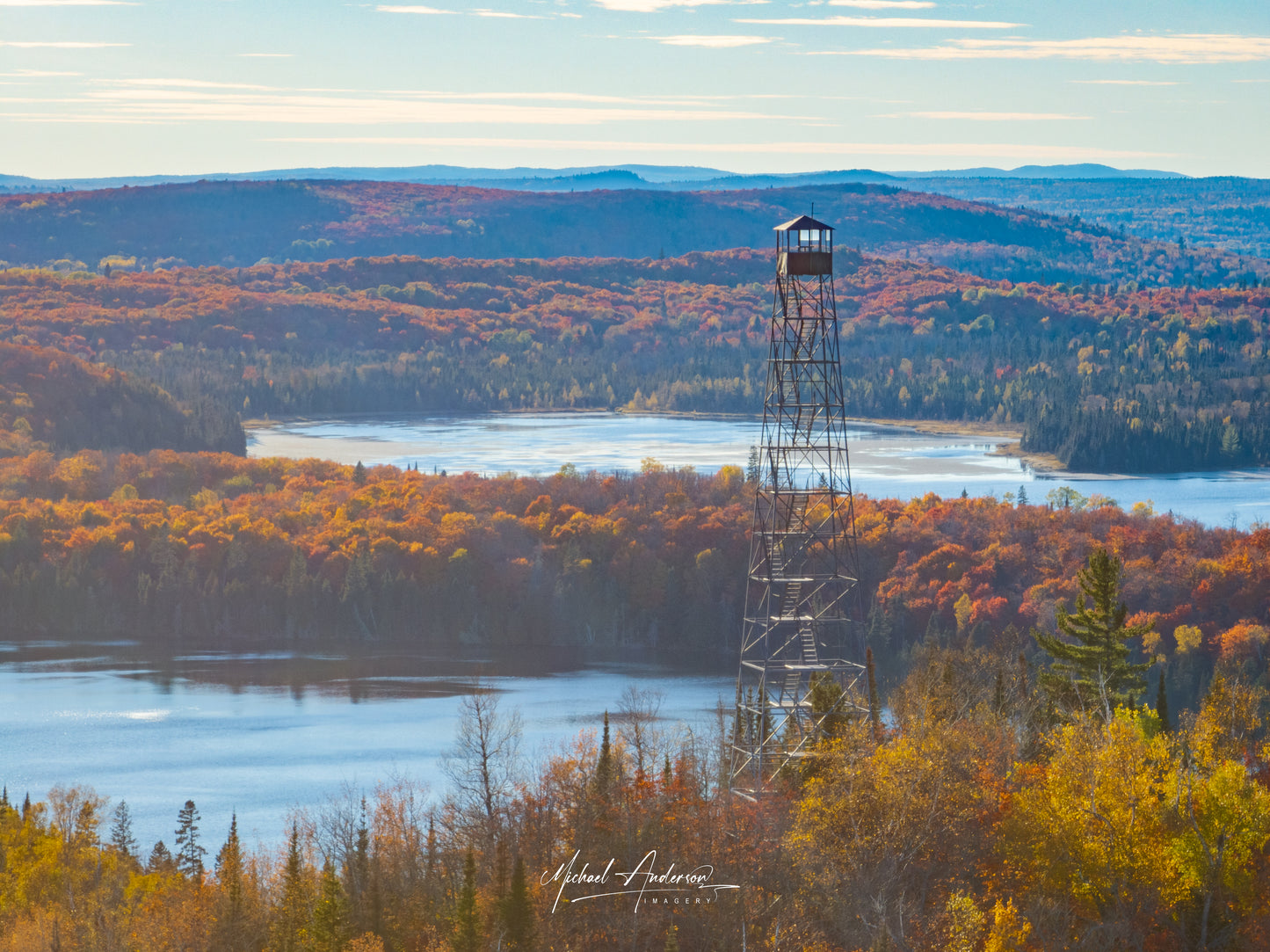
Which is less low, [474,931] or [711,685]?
[474,931]

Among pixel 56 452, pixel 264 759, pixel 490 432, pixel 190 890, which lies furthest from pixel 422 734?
pixel 490 432

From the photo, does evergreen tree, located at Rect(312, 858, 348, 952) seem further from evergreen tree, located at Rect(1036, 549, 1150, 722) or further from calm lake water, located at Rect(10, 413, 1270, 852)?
calm lake water, located at Rect(10, 413, 1270, 852)

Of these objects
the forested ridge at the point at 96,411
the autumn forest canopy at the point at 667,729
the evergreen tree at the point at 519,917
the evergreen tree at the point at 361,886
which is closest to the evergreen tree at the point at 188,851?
the autumn forest canopy at the point at 667,729

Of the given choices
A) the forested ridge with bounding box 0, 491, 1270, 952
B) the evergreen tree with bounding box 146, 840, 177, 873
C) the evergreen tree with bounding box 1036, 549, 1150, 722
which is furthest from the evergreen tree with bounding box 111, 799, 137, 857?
the evergreen tree with bounding box 1036, 549, 1150, 722

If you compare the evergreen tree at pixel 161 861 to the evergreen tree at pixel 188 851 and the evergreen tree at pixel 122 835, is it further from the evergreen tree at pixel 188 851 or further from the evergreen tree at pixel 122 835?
the evergreen tree at pixel 122 835

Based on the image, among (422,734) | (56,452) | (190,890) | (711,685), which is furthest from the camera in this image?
(56,452)

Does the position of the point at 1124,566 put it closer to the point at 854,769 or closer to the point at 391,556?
the point at 391,556
